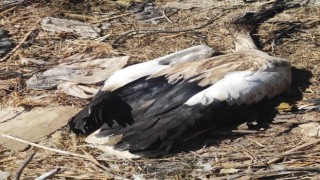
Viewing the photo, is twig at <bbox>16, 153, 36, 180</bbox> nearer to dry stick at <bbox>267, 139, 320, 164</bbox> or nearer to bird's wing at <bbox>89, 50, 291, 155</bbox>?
bird's wing at <bbox>89, 50, 291, 155</bbox>

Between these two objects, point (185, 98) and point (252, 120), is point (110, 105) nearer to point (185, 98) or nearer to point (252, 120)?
point (185, 98)

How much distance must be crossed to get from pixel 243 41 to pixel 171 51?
653 mm

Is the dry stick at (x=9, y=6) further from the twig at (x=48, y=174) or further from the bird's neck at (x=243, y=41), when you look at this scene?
the twig at (x=48, y=174)

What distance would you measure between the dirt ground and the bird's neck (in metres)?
0.11

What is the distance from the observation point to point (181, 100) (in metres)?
4.00

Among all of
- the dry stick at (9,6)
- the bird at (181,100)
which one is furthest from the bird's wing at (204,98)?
the dry stick at (9,6)

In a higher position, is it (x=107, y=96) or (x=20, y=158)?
(x=107, y=96)

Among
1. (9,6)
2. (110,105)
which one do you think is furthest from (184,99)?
(9,6)

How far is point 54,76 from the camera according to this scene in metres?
5.11

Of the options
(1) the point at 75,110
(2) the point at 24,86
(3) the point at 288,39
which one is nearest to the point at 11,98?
(2) the point at 24,86

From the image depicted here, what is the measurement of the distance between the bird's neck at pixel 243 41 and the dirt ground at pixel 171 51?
4.3 inches

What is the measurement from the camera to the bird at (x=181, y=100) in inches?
148

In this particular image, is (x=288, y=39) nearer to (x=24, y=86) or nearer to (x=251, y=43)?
(x=251, y=43)

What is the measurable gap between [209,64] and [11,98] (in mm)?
1568
